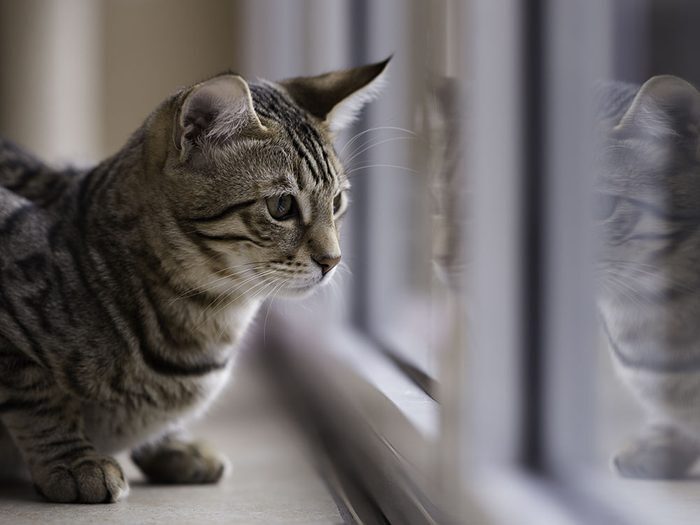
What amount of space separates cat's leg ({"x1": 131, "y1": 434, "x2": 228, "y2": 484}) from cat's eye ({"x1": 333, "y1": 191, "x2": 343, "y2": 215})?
1.43 ft

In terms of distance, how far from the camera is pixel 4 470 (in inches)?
58.8

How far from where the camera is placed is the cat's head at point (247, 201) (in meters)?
1.35

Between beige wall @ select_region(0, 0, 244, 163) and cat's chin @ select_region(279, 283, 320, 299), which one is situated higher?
beige wall @ select_region(0, 0, 244, 163)

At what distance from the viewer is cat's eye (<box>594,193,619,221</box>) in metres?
1.10

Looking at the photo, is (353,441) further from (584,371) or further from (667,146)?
(667,146)

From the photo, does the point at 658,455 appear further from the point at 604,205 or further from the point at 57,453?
the point at 57,453

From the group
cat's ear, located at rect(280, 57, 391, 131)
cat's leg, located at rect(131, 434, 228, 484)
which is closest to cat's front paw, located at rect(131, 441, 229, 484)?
cat's leg, located at rect(131, 434, 228, 484)

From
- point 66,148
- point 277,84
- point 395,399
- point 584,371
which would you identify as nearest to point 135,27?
point 66,148

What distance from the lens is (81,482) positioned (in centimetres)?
132

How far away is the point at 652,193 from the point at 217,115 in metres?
0.58

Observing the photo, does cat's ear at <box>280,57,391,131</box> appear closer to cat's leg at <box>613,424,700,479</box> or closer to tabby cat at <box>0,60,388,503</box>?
tabby cat at <box>0,60,388,503</box>

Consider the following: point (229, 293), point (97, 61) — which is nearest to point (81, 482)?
point (229, 293)

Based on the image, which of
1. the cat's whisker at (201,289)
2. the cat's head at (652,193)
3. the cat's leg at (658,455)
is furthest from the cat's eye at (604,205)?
the cat's whisker at (201,289)

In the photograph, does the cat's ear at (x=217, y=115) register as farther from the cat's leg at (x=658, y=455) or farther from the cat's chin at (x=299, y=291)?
the cat's leg at (x=658, y=455)
